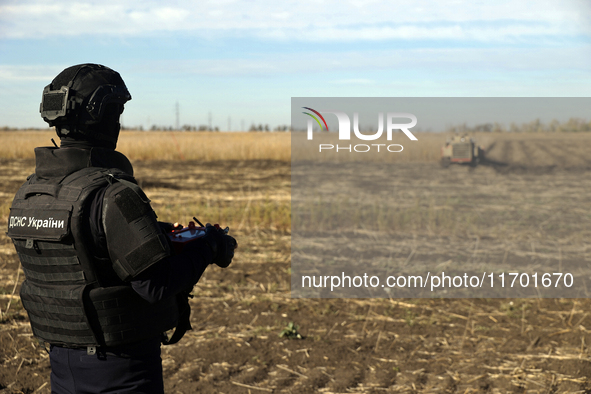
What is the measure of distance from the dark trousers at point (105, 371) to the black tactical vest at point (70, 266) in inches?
2.5

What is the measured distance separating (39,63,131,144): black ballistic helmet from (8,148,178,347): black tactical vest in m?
0.12

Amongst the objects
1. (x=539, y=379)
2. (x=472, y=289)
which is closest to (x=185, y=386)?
(x=539, y=379)

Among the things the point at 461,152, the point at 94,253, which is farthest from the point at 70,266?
the point at 461,152

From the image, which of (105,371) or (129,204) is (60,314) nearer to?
(105,371)

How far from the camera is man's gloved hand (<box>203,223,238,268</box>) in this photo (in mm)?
2404

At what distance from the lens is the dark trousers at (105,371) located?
227cm

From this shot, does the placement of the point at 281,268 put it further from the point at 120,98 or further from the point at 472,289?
the point at 120,98

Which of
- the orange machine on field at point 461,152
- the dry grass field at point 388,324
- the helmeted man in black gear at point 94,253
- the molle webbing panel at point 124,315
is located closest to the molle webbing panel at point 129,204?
the helmeted man in black gear at point 94,253

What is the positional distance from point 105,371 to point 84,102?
1.19 meters

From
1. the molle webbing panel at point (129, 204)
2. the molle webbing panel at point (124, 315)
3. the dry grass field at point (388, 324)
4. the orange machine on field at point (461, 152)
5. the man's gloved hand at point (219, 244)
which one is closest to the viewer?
the molle webbing panel at point (129, 204)

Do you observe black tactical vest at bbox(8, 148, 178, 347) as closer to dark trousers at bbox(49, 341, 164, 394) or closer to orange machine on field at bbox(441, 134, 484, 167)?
dark trousers at bbox(49, 341, 164, 394)

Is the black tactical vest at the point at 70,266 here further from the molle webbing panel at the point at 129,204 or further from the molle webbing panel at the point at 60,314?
the molle webbing panel at the point at 129,204

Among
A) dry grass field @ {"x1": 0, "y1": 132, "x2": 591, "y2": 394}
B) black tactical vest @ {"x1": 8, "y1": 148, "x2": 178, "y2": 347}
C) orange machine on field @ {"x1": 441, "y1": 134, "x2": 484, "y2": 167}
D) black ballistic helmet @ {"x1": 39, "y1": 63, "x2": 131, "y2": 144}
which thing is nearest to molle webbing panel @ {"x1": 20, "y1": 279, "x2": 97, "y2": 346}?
black tactical vest @ {"x1": 8, "y1": 148, "x2": 178, "y2": 347}

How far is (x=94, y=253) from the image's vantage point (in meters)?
2.17
